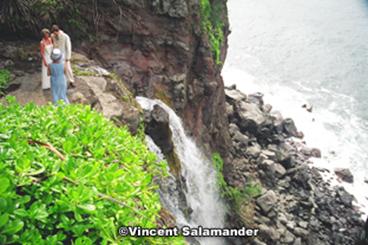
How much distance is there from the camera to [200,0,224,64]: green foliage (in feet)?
54.2

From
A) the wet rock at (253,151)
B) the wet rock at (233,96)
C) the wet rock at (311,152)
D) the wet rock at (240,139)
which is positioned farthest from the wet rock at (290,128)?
the wet rock at (240,139)

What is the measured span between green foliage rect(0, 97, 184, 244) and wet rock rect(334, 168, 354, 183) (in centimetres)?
2421

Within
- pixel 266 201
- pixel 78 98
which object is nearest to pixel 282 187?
pixel 266 201

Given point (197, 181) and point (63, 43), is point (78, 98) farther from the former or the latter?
point (197, 181)

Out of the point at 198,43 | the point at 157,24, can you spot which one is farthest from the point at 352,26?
the point at 157,24

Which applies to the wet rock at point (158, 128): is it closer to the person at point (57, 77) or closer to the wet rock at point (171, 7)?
the person at point (57, 77)

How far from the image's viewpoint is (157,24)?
13.9m

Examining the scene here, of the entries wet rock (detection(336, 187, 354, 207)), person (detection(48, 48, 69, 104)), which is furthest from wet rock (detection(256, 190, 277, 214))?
person (detection(48, 48, 69, 104))

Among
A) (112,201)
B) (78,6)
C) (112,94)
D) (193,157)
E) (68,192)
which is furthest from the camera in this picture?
(193,157)

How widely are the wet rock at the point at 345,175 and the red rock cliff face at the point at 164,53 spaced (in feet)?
40.5

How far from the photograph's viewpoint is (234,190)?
17.5m

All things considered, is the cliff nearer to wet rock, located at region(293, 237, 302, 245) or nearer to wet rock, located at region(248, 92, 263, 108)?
wet rock, located at region(293, 237, 302, 245)

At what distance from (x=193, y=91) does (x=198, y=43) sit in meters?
2.43

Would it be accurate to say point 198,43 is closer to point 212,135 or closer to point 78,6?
point 212,135
